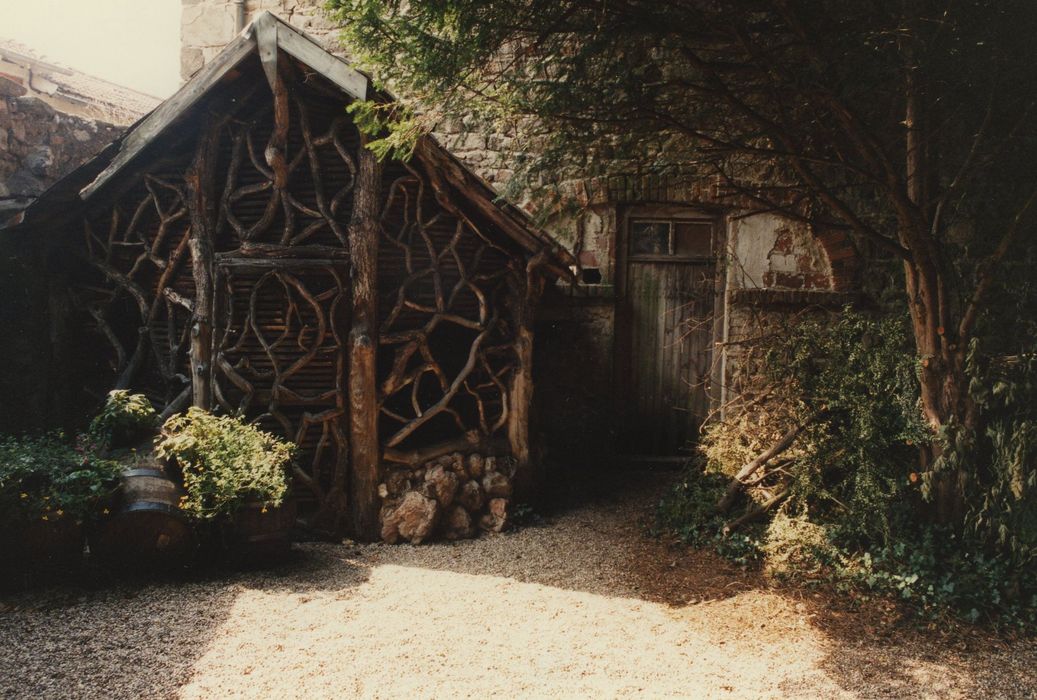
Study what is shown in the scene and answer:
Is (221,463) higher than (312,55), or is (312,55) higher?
(312,55)

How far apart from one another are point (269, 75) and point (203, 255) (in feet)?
5.03

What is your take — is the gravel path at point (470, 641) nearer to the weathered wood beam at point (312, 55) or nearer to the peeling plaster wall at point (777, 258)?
the peeling plaster wall at point (777, 258)

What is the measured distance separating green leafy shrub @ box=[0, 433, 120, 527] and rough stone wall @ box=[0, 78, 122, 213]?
380 cm

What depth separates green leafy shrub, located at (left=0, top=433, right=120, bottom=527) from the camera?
4.29 metres

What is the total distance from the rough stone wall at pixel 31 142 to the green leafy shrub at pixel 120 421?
3135mm

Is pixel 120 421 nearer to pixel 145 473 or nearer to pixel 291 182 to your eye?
pixel 145 473

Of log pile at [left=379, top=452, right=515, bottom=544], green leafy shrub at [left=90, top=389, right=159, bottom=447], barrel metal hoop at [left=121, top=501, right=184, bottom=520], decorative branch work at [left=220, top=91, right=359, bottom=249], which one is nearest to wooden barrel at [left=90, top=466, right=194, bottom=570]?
barrel metal hoop at [left=121, top=501, right=184, bottom=520]

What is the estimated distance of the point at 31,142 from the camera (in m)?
7.67

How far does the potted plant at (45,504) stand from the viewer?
4.30m

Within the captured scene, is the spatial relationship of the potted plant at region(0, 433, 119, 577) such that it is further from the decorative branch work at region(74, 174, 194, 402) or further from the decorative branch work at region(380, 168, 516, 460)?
the decorative branch work at region(380, 168, 516, 460)

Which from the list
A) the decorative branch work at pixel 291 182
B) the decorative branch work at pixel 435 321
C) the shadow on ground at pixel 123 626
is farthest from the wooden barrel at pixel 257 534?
the decorative branch work at pixel 291 182

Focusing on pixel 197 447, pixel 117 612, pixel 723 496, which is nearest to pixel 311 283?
pixel 197 447

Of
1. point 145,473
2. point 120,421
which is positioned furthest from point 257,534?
point 120,421

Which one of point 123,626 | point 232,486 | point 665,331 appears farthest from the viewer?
point 665,331
